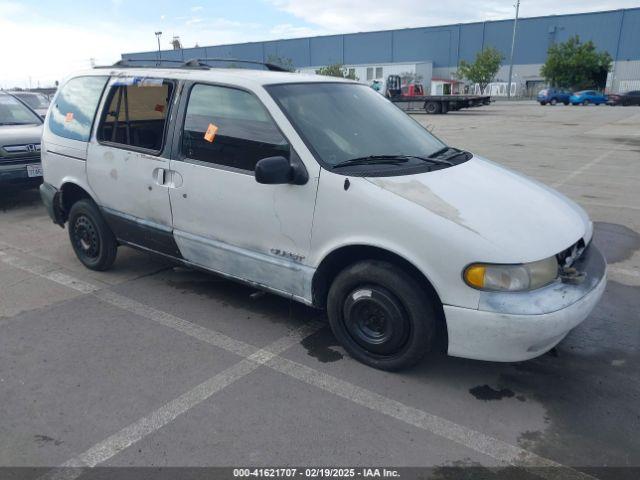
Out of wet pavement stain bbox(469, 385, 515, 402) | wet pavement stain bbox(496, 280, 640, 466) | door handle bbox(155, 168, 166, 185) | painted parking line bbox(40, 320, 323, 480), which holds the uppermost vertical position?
door handle bbox(155, 168, 166, 185)

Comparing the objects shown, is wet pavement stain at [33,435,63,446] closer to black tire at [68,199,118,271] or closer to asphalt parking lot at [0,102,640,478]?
asphalt parking lot at [0,102,640,478]

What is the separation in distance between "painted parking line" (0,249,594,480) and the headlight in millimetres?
778

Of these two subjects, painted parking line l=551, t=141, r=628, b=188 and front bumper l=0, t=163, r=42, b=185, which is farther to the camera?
painted parking line l=551, t=141, r=628, b=188

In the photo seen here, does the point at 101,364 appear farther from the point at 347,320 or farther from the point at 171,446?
the point at 347,320

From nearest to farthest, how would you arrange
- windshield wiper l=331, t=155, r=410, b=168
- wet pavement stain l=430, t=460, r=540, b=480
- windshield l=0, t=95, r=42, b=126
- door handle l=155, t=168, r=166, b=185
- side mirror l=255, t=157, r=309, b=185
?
wet pavement stain l=430, t=460, r=540, b=480
side mirror l=255, t=157, r=309, b=185
windshield wiper l=331, t=155, r=410, b=168
door handle l=155, t=168, r=166, b=185
windshield l=0, t=95, r=42, b=126

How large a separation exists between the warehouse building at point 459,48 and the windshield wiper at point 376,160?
5815 centimetres

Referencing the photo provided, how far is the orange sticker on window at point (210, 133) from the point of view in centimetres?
383

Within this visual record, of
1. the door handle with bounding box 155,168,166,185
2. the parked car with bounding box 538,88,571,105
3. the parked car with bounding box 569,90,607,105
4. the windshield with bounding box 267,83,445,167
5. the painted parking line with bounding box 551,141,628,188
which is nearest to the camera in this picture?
the windshield with bounding box 267,83,445,167

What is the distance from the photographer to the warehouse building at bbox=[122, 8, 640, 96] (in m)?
62.9

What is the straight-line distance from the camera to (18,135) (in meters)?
7.68

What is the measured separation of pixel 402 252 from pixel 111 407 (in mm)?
1871

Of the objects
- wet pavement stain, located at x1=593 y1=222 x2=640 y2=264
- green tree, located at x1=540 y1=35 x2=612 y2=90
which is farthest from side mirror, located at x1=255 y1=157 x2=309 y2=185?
green tree, located at x1=540 y1=35 x2=612 y2=90

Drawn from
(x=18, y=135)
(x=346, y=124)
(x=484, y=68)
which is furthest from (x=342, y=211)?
(x=484, y=68)

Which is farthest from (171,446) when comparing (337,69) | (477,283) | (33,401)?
(337,69)
